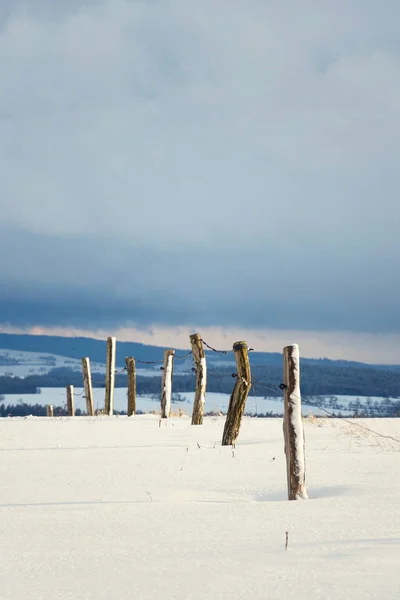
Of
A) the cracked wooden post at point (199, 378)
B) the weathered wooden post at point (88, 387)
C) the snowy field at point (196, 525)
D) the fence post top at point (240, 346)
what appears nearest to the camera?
the snowy field at point (196, 525)

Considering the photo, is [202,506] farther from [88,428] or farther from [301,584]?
[88,428]

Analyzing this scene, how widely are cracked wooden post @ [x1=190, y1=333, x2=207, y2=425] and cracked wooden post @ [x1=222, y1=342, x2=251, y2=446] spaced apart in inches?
161

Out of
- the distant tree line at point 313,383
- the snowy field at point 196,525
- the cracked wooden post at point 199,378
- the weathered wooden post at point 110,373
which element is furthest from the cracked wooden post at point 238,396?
the distant tree line at point 313,383

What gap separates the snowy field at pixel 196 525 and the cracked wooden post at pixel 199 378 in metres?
5.63

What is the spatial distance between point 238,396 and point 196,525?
6.59 metres

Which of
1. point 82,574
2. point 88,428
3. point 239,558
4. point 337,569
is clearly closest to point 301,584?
point 337,569

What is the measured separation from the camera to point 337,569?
365cm

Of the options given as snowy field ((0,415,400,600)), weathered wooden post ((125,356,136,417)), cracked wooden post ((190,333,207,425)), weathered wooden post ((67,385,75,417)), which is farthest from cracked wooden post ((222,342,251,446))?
weathered wooden post ((67,385,75,417))

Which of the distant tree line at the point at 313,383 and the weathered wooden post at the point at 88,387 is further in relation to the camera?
the distant tree line at the point at 313,383

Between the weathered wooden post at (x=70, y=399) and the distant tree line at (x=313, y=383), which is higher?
the distant tree line at (x=313, y=383)

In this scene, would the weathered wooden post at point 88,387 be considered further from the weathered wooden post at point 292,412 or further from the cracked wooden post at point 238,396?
the weathered wooden post at point 292,412

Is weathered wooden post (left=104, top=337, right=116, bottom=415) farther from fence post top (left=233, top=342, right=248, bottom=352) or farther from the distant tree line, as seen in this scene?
the distant tree line

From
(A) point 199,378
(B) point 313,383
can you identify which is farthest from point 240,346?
(B) point 313,383

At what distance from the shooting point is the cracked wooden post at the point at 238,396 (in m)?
11.1
